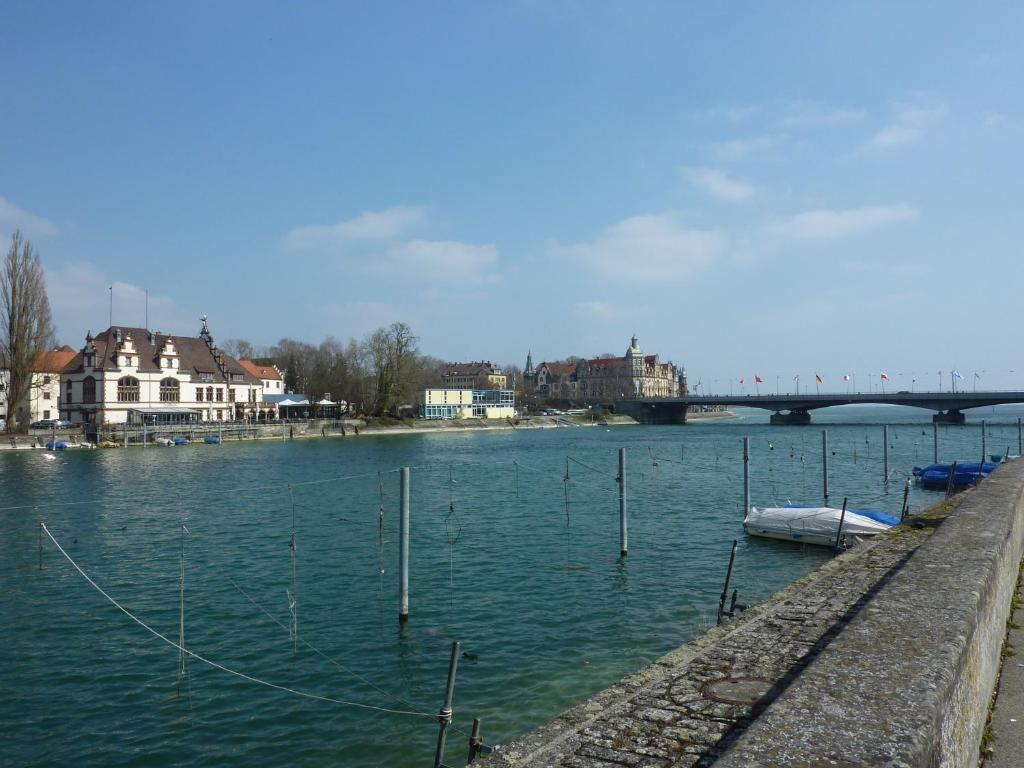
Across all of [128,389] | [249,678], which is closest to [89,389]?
[128,389]

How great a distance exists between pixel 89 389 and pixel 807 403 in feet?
414

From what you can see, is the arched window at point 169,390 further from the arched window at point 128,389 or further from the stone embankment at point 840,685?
the stone embankment at point 840,685

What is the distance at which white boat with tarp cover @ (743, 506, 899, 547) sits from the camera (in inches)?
1128

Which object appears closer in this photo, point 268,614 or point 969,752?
point 969,752

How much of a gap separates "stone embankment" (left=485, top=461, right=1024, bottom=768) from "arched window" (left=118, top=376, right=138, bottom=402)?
105367 millimetres

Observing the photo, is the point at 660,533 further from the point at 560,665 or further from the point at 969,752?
the point at 969,752

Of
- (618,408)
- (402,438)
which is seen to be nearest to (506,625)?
(402,438)

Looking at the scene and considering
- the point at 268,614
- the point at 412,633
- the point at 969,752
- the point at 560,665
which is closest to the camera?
the point at 969,752

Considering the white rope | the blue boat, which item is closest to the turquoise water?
the white rope

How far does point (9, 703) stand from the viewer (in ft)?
46.4

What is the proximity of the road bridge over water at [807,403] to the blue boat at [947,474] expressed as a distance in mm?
57449

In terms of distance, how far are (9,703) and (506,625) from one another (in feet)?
35.5

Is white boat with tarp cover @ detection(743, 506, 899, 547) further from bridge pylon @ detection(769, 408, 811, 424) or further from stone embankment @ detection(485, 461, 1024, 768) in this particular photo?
bridge pylon @ detection(769, 408, 811, 424)

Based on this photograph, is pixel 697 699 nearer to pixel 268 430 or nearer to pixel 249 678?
pixel 249 678
